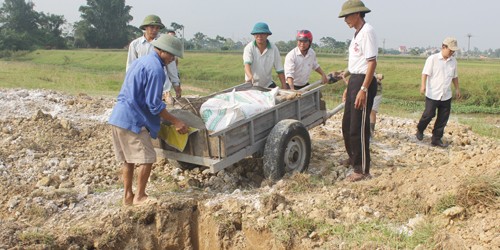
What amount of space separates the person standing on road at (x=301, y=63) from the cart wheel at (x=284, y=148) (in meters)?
1.45

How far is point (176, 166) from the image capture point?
226 inches

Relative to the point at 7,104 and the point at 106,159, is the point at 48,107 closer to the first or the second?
the point at 7,104

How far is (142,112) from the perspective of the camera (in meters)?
4.30

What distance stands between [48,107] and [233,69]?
93.6 ft

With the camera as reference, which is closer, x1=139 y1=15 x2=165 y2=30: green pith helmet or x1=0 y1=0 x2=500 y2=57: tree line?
x1=139 y1=15 x2=165 y2=30: green pith helmet

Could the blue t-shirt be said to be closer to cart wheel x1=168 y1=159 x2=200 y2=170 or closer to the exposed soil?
the exposed soil

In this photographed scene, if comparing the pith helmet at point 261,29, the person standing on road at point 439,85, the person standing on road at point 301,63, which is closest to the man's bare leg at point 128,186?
the pith helmet at point 261,29

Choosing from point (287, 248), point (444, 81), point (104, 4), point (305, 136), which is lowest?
point (287, 248)

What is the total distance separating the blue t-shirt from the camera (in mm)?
4152

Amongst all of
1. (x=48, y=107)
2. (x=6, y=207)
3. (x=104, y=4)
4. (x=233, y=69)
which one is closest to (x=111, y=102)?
(x=48, y=107)

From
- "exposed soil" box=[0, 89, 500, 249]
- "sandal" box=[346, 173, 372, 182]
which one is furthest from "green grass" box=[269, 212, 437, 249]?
"sandal" box=[346, 173, 372, 182]

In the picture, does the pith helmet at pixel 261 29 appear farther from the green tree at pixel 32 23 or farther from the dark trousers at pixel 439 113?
the green tree at pixel 32 23

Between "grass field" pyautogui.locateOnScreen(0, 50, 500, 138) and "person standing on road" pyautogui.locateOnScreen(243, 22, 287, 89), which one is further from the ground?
"person standing on road" pyautogui.locateOnScreen(243, 22, 287, 89)

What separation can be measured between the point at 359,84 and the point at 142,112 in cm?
236
